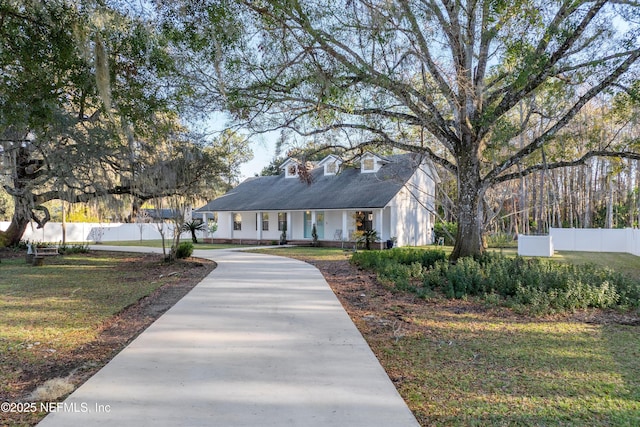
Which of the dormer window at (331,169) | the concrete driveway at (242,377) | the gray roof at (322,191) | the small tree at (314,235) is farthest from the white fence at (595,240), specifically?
the concrete driveway at (242,377)

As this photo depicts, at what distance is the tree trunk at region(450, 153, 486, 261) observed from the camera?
36.2 feet

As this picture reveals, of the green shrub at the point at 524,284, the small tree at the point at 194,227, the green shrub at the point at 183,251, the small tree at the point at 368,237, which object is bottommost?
the green shrub at the point at 524,284

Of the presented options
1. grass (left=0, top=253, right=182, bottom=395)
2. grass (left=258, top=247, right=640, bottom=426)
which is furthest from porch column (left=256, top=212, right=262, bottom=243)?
grass (left=258, top=247, right=640, bottom=426)

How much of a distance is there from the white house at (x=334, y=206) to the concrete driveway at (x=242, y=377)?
49.2ft

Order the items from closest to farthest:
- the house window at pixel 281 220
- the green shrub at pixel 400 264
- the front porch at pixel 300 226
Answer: the green shrub at pixel 400 264
the front porch at pixel 300 226
the house window at pixel 281 220

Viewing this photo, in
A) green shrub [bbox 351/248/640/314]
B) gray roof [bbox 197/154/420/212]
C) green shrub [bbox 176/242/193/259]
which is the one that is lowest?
green shrub [bbox 351/248/640/314]

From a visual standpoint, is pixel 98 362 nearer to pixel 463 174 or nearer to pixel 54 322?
pixel 54 322

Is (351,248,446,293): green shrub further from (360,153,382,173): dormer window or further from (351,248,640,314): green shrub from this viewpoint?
(360,153,382,173): dormer window

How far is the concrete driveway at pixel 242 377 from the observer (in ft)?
10.2

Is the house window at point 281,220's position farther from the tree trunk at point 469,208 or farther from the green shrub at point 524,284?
the green shrub at point 524,284

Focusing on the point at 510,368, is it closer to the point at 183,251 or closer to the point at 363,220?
the point at 183,251

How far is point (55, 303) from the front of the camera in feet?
25.7

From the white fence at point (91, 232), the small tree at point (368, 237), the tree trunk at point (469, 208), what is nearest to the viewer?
the tree trunk at point (469, 208)

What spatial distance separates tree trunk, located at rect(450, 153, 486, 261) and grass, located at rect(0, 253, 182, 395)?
25.6ft
